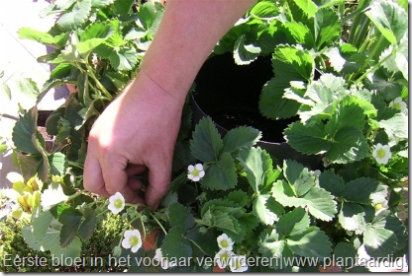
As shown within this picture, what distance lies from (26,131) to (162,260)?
1.18ft

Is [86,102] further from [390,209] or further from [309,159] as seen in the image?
[390,209]

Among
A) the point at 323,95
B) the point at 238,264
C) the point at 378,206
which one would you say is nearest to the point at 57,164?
the point at 238,264

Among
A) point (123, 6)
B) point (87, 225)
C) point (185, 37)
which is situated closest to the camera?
point (185, 37)

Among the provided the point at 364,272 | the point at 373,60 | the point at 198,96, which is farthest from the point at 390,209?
the point at 198,96

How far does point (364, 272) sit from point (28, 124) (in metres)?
0.66

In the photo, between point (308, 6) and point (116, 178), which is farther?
point (308, 6)

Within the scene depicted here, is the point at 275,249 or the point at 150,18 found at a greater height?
the point at 150,18

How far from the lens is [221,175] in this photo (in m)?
0.73

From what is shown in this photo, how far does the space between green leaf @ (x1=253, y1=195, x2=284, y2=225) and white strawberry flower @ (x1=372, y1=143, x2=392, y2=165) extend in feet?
0.63

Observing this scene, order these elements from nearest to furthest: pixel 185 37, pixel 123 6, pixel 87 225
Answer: pixel 185 37 → pixel 87 225 → pixel 123 6

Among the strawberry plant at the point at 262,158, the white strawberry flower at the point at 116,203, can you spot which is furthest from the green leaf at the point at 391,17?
the white strawberry flower at the point at 116,203

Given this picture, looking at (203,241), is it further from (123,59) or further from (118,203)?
(123,59)

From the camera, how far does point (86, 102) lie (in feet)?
2.68

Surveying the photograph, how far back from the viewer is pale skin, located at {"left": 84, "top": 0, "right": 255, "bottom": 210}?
0.66 m
